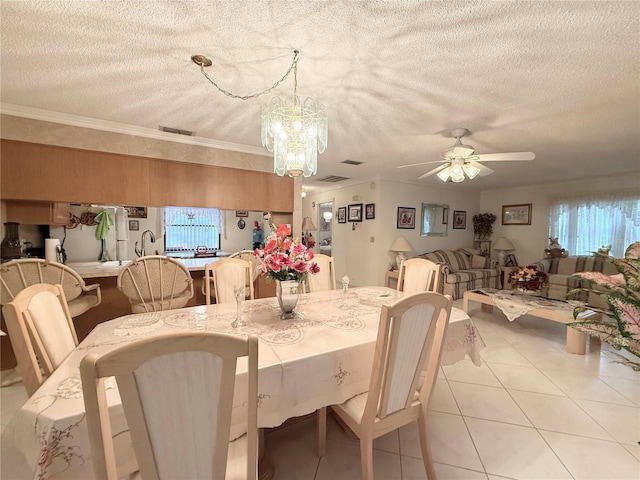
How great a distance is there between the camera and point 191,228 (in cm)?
355

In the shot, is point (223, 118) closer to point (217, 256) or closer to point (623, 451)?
point (217, 256)

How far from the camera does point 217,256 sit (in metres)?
3.68

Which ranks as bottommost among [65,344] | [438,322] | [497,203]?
[65,344]

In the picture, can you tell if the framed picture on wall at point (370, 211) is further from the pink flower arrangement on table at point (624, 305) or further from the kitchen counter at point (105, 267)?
the pink flower arrangement on table at point (624, 305)

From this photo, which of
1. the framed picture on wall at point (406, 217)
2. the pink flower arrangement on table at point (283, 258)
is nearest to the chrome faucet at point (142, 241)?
the pink flower arrangement on table at point (283, 258)

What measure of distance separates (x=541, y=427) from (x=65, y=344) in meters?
2.82

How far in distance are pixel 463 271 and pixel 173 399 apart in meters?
5.64

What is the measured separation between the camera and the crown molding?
2.43 meters

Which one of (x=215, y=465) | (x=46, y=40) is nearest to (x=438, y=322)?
(x=215, y=465)

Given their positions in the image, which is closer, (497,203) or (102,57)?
(102,57)

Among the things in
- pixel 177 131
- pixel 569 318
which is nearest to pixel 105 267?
pixel 177 131

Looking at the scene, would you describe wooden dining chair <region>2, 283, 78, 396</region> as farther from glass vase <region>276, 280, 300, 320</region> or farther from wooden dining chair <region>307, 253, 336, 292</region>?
→ wooden dining chair <region>307, 253, 336, 292</region>

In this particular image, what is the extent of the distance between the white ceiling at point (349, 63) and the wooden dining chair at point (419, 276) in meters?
1.34

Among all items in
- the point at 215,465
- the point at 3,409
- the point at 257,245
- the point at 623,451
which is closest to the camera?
the point at 215,465
